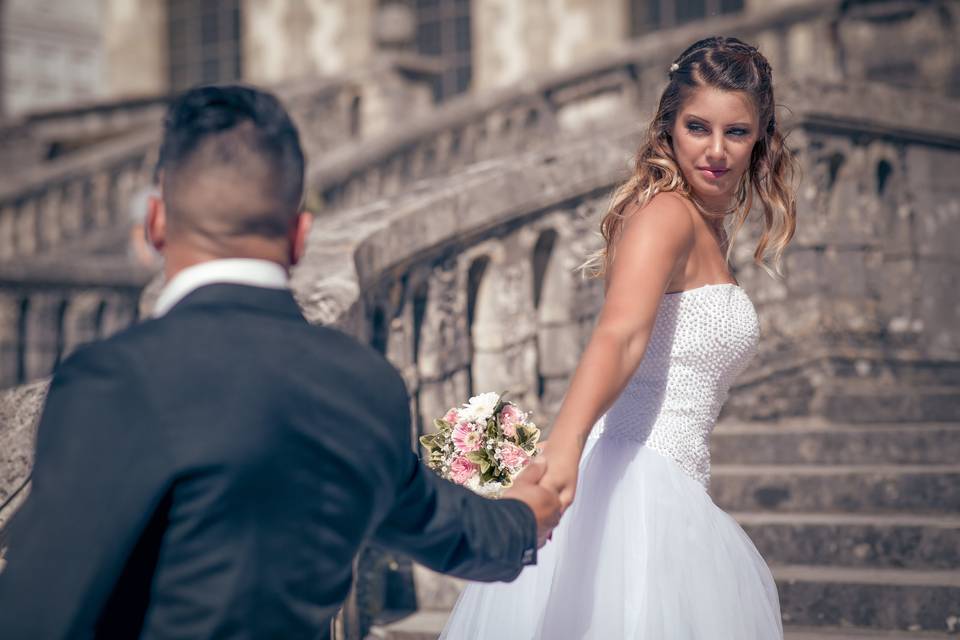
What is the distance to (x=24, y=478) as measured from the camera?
8.98ft

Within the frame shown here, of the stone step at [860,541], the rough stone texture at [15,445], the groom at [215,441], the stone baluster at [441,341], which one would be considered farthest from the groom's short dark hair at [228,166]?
the stone step at [860,541]

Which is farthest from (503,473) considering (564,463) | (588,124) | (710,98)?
(588,124)

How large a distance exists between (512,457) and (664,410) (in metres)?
0.35

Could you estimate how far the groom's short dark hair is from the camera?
1604mm

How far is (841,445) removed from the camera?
4781mm

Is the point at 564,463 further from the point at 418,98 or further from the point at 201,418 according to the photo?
the point at 418,98

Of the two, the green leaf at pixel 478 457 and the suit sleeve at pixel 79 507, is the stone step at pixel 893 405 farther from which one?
the suit sleeve at pixel 79 507

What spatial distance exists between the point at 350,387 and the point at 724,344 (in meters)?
1.20

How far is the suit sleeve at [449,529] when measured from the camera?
179 cm

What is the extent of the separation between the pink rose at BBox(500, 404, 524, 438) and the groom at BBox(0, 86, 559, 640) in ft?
2.67

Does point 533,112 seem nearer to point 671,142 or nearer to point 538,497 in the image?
point 671,142

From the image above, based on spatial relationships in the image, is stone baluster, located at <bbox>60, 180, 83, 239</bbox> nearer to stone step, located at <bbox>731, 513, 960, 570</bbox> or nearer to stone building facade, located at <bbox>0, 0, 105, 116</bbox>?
stone step, located at <bbox>731, 513, 960, 570</bbox>

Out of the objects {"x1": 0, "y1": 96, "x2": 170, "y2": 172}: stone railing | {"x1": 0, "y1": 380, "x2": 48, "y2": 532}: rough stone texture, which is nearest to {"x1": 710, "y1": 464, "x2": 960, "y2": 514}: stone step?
{"x1": 0, "y1": 380, "x2": 48, "y2": 532}: rough stone texture

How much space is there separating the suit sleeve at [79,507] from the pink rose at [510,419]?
118 cm
